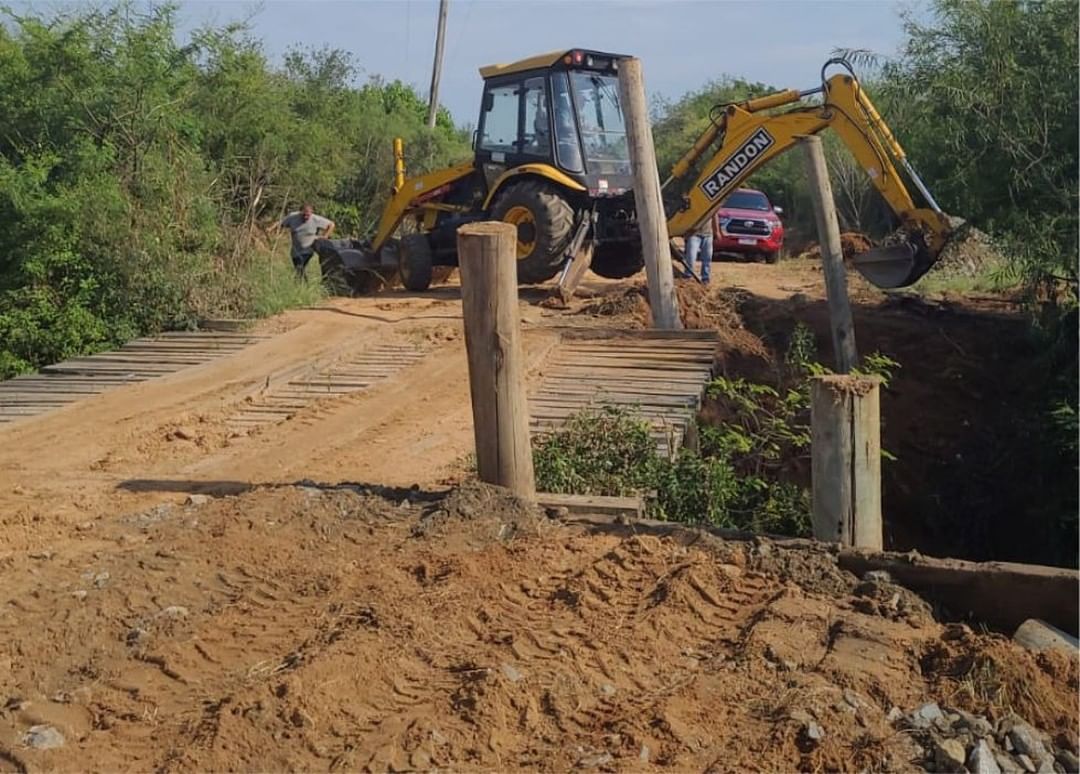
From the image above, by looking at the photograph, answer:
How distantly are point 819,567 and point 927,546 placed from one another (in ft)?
17.8

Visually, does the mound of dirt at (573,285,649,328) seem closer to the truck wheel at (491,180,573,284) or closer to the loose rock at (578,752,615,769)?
the truck wheel at (491,180,573,284)

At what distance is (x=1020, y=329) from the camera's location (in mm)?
12422

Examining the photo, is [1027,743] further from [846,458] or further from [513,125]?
[513,125]

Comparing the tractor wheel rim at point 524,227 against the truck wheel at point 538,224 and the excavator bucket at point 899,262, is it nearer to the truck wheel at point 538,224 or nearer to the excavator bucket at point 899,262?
the truck wheel at point 538,224

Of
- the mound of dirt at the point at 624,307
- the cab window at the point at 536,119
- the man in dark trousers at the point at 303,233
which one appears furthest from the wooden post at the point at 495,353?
the man in dark trousers at the point at 303,233

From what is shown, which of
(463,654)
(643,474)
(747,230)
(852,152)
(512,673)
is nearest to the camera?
(512,673)

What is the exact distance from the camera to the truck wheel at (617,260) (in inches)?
616

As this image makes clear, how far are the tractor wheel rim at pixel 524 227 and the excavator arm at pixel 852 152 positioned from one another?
2037 millimetres

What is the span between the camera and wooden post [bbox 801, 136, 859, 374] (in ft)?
37.1

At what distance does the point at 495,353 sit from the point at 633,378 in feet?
13.5

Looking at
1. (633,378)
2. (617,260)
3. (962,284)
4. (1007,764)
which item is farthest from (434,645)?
(962,284)

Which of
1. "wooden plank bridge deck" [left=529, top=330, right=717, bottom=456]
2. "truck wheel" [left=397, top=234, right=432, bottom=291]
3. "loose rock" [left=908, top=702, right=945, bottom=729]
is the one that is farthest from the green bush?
"loose rock" [left=908, top=702, right=945, bottom=729]

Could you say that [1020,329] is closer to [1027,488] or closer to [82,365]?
[1027,488]

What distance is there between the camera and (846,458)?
5.40 meters
